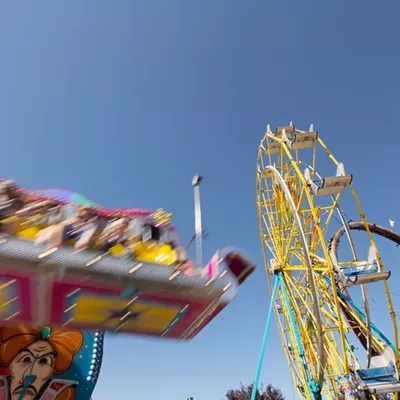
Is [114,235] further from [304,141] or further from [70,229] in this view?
[304,141]

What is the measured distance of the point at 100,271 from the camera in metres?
3.42

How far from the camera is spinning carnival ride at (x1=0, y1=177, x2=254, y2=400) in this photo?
131 inches

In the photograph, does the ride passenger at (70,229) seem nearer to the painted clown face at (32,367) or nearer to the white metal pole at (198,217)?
the white metal pole at (198,217)

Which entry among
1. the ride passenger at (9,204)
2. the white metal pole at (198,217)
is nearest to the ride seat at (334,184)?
the white metal pole at (198,217)

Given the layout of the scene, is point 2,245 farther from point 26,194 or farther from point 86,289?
point 26,194

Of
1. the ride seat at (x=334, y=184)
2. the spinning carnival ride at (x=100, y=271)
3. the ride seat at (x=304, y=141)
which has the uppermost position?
the ride seat at (x=304, y=141)

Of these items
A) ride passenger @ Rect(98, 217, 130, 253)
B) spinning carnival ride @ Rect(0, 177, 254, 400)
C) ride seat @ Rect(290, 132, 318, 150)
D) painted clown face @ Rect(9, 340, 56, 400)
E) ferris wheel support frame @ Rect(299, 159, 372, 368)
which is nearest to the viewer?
spinning carnival ride @ Rect(0, 177, 254, 400)

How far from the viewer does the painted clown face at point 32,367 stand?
25.6ft

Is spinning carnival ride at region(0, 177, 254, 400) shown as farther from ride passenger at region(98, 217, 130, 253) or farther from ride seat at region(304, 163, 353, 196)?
ride seat at region(304, 163, 353, 196)


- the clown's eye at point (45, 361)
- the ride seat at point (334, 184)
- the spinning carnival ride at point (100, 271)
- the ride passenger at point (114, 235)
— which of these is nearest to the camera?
the spinning carnival ride at point (100, 271)

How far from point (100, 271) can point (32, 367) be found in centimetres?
614

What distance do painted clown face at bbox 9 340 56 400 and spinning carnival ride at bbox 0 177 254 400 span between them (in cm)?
475

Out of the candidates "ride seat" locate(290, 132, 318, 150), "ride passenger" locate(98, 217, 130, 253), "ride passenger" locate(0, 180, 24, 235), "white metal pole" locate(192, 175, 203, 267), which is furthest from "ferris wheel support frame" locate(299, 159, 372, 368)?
"ride passenger" locate(0, 180, 24, 235)

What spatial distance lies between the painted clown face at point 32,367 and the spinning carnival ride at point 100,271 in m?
4.75
